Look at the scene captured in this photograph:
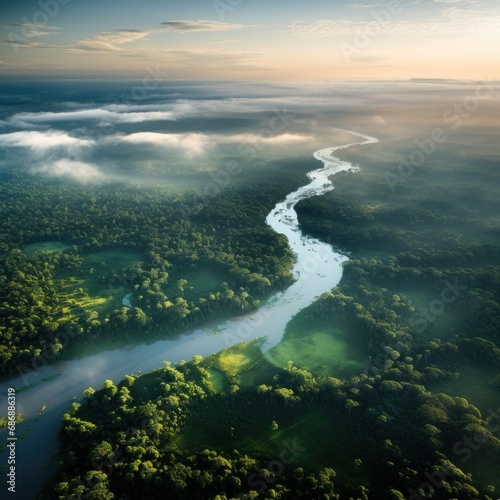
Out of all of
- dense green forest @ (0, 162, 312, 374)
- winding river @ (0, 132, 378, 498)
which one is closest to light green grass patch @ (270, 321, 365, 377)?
winding river @ (0, 132, 378, 498)

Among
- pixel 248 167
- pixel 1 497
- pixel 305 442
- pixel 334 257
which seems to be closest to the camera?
pixel 1 497

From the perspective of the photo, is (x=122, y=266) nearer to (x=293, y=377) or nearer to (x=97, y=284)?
(x=97, y=284)

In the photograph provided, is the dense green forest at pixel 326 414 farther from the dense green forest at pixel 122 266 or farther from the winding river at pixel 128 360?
the dense green forest at pixel 122 266

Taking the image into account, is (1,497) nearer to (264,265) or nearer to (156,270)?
(156,270)

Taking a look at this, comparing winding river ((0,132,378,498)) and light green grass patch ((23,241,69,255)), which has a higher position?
light green grass patch ((23,241,69,255))

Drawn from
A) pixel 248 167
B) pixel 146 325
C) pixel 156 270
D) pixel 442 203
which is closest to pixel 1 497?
pixel 146 325

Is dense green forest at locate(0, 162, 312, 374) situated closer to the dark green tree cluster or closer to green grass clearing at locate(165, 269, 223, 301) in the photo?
green grass clearing at locate(165, 269, 223, 301)
